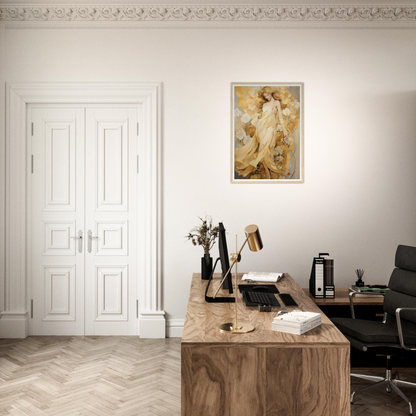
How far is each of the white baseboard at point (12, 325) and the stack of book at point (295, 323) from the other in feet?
10.2

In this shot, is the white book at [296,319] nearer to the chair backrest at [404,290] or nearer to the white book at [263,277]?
the white book at [263,277]

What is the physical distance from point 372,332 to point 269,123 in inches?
89.0

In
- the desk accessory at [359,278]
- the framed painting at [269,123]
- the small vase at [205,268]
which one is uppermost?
the framed painting at [269,123]

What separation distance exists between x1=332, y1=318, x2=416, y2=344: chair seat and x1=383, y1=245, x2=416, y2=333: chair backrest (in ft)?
0.64

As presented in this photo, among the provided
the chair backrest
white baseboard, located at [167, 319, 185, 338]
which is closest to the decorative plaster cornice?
the chair backrest

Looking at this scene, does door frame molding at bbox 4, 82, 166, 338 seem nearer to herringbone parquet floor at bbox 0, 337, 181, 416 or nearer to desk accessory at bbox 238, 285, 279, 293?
herringbone parquet floor at bbox 0, 337, 181, 416

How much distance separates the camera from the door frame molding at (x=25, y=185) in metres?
4.14

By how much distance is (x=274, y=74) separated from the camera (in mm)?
4156

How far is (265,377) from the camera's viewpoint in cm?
191

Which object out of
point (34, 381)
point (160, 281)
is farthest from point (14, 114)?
point (34, 381)

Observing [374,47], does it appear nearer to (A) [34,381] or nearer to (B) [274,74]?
(B) [274,74]

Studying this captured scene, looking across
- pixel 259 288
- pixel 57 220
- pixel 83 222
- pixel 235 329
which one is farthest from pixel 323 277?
pixel 57 220

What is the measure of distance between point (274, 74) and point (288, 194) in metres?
1.25

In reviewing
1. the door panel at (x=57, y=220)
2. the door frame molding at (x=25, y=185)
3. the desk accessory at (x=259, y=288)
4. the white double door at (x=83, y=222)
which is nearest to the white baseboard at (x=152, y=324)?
the door frame molding at (x=25, y=185)
